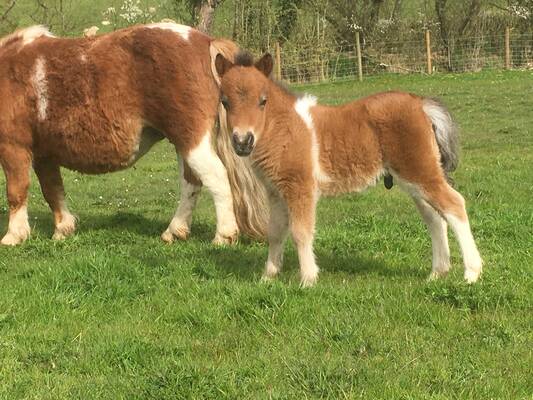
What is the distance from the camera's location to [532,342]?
4609 mm

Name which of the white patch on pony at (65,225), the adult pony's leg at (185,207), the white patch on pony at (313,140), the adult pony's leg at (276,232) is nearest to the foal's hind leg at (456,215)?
the white patch on pony at (313,140)

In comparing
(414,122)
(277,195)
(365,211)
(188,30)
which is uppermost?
(188,30)

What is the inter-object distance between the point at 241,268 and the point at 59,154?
2.95 meters

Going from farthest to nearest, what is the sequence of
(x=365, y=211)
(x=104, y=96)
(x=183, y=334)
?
(x=365, y=211) → (x=104, y=96) → (x=183, y=334)

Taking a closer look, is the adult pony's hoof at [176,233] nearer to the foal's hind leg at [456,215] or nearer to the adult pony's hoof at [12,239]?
the adult pony's hoof at [12,239]

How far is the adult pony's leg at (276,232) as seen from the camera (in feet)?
20.5

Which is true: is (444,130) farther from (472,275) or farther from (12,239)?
(12,239)

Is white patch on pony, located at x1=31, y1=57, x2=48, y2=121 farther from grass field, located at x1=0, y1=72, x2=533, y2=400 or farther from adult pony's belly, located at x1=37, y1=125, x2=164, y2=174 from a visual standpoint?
grass field, located at x1=0, y1=72, x2=533, y2=400

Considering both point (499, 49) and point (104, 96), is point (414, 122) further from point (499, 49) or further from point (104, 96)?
point (499, 49)

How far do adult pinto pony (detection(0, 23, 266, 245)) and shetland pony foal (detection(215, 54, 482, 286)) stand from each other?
75.4 inches

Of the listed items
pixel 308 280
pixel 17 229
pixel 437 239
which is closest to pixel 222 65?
pixel 308 280

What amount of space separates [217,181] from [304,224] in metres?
2.22

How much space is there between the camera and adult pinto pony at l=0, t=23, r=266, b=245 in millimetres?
7902

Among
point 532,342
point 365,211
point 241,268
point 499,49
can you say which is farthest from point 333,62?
point 532,342
